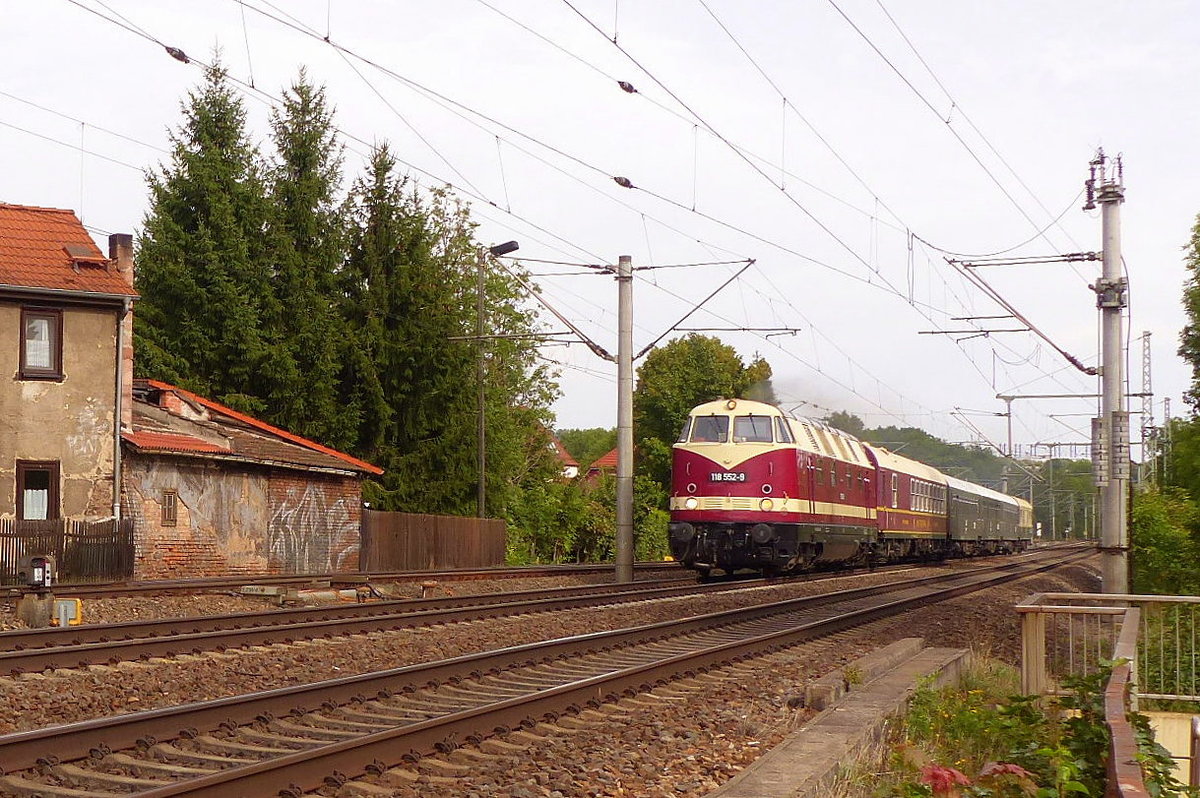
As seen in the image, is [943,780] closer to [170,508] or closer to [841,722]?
[841,722]

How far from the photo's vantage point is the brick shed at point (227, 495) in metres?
28.1

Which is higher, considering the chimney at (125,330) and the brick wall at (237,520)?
the chimney at (125,330)

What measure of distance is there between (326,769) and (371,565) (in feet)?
89.0

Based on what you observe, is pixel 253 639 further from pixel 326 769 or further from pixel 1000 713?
pixel 1000 713

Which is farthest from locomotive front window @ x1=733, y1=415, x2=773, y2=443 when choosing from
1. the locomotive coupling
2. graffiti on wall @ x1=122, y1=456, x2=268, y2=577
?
graffiti on wall @ x1=122, y1=456, x2=268, y2=577

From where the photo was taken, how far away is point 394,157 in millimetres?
46531

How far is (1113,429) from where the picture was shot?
20.6 meters

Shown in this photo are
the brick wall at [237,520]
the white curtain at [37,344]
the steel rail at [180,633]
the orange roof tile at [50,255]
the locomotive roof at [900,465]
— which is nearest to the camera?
the steel rail at [180,633]

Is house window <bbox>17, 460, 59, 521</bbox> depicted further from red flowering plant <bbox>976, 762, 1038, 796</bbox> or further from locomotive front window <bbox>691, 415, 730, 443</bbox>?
red flowering plant <bbox>976, 762, 1038, 796</bbox>

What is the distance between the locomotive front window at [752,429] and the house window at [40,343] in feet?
45.5

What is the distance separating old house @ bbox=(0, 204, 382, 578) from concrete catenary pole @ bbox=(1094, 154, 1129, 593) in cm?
1776

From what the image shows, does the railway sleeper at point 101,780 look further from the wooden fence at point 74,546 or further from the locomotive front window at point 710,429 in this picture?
the locomotive front window at point 710,429

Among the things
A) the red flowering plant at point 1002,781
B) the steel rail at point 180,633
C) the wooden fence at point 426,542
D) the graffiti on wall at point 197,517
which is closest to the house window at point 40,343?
the graffiti on wall at point 197,517

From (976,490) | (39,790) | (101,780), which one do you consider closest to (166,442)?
(101,780)
